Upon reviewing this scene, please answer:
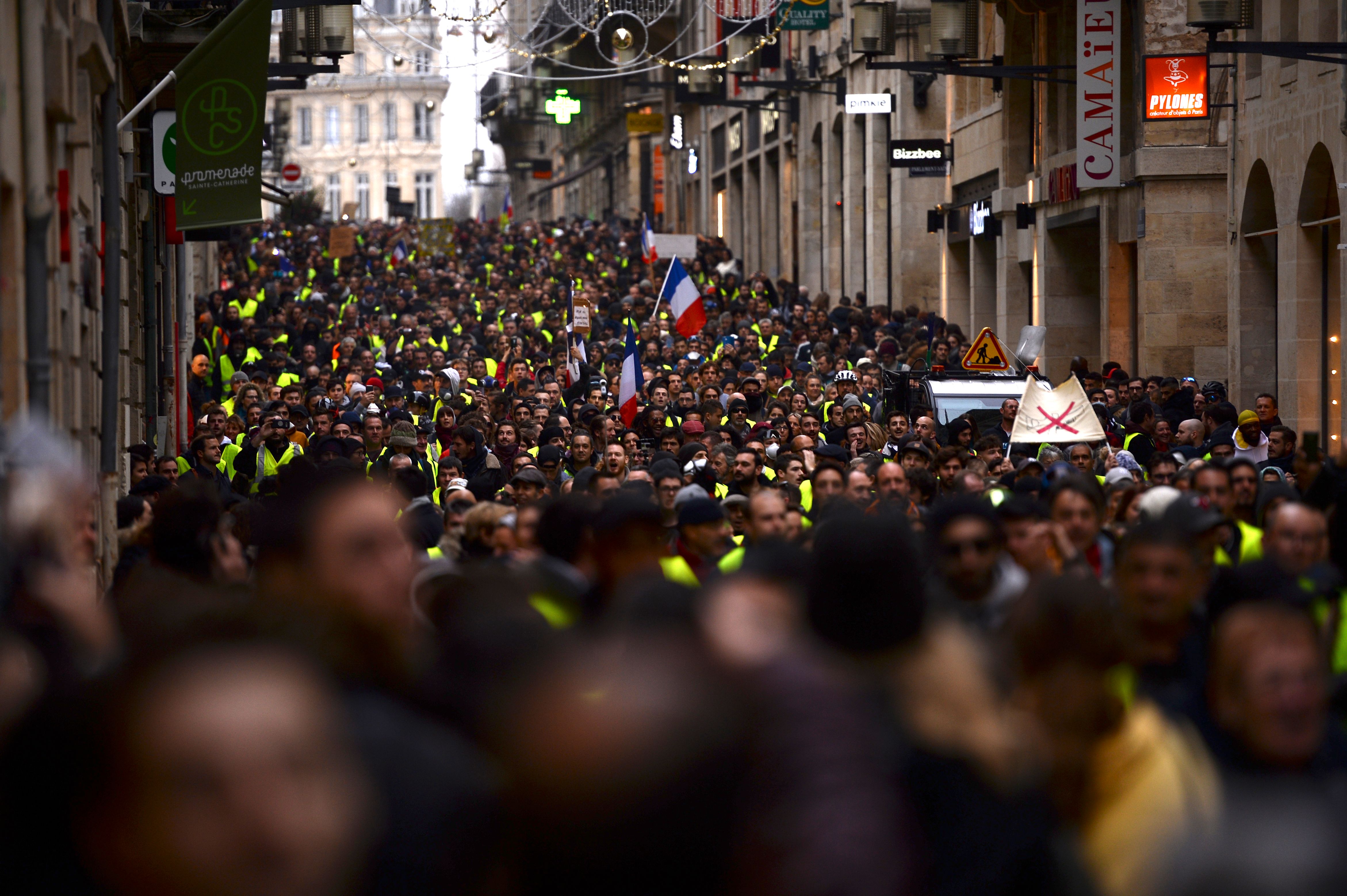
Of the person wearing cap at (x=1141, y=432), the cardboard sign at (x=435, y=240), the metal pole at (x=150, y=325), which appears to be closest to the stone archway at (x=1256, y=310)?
the person wearing cap at (x=1141, y=432)

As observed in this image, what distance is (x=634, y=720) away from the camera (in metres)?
2.15

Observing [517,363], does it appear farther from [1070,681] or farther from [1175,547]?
[1070,681]

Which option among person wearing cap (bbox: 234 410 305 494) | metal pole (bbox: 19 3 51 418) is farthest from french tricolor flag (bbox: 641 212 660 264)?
metal pole (bbox: 19 3 51 418)

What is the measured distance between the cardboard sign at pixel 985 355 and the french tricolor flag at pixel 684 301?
18.1 feet

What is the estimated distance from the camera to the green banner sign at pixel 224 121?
11812 millimetres

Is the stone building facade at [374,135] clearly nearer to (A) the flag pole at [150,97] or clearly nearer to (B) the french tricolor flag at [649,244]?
(B) the french tricolor flag at [649,244]

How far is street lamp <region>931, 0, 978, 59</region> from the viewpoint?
23109 millimetres

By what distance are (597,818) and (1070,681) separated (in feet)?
5.65

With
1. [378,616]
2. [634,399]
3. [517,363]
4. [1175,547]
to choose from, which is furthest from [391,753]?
[517,363]

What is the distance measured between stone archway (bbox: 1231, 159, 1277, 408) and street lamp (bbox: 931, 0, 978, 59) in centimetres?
444

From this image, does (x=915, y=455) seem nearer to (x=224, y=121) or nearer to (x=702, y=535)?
(x=224, y=121)

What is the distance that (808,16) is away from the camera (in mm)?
33344

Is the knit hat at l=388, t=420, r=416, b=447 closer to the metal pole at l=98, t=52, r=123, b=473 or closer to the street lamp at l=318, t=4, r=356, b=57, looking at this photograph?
the metal pole at l=98, t=52, r=123, b=473

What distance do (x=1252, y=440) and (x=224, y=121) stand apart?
26.3 feet
